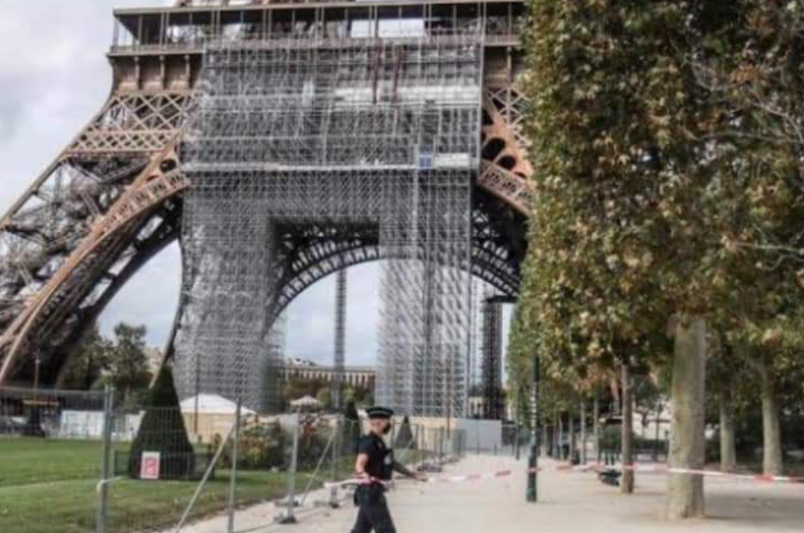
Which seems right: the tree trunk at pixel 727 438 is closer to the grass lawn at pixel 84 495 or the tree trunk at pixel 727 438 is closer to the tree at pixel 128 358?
the grass lawn at pixel 84 495

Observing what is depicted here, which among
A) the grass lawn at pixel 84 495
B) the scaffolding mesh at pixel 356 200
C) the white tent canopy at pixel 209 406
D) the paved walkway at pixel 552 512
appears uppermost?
the scaffolding mesh at pixel 356 200

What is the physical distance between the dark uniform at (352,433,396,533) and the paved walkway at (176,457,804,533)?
449 centimetres

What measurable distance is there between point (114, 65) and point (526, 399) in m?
27.9

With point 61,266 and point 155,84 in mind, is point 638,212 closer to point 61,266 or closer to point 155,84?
point 61,266

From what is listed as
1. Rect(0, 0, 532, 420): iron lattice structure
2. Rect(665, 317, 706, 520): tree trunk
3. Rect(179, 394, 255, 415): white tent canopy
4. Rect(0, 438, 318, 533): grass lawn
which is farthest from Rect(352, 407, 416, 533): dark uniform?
Rect(0, 0, 532, 420): iron lattice structure

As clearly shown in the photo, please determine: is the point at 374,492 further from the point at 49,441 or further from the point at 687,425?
the point at 687,425

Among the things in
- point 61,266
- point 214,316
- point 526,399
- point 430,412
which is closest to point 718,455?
point 526,399

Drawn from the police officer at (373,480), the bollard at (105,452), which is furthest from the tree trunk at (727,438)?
the bollard at (105,452)

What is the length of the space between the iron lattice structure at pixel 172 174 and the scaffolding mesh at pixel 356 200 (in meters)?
0.25

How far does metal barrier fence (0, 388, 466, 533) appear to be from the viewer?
13.5 m

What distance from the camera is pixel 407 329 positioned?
58.1 m

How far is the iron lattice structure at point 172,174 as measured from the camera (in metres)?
57.1

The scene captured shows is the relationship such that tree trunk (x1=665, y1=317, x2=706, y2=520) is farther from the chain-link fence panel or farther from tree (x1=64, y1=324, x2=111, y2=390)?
tree (x1=64, y1=324, x2=111, y2=390)

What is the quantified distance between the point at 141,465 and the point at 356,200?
130 ft
